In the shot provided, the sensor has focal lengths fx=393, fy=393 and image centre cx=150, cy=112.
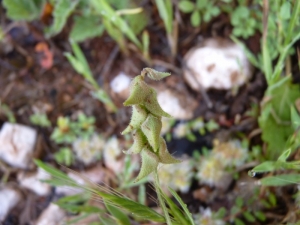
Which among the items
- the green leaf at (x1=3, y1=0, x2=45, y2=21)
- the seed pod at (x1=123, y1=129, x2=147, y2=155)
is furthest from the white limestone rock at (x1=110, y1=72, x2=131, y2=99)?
the seed pod at (x1=123, y1=129, x2=147, y2=155)

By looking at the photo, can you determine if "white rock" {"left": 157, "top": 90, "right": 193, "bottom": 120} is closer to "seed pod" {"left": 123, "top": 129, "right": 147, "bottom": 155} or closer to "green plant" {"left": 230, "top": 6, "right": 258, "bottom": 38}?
"green plant" {"left": 230, "top": 6, "right": 258, "bottom": 38}

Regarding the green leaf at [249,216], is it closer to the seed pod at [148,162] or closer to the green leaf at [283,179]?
the green leaf at [283,179]

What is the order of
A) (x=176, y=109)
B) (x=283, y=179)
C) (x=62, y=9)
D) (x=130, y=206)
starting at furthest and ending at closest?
(x=176, y=109) < (x=62, y=9) < (x=283, y=179) < (x=130, y=206)

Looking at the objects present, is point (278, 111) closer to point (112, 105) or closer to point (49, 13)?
point (112, 105)

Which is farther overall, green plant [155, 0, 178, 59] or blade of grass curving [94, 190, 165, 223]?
green plant [155, 0, 178, 59]

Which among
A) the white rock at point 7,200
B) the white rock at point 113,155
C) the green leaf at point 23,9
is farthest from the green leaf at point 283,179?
the green leaf at point 23,9

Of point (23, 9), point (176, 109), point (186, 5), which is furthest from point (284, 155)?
point (23, 9)

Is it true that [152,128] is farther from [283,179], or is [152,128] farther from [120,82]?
[120,82]
